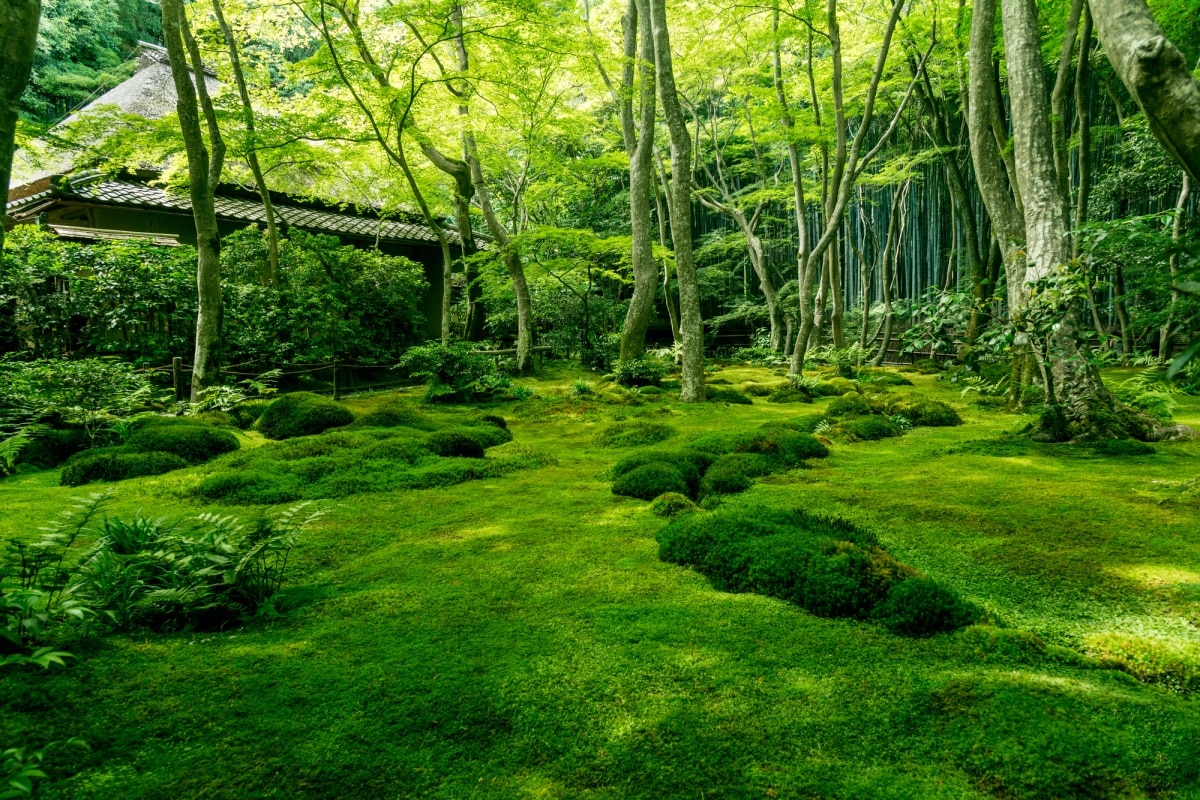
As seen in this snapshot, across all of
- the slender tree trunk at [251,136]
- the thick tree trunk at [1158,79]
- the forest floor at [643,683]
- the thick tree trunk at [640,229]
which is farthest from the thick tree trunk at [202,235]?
the thick tree trunk at [1158,79]

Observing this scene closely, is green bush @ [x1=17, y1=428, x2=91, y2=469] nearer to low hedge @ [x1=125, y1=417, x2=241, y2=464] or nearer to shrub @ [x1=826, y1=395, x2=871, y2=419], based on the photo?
low hedge @ [x1=125, y1=417, x2=241, y2=464]

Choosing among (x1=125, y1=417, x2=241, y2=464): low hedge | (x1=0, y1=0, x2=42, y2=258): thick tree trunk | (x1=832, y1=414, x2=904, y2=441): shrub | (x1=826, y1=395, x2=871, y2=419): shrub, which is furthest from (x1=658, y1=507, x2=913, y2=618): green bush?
(x1=125, y1=417, x2=241, y2=464): low hedge

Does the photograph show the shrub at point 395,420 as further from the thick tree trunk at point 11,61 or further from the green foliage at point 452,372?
the thick tree trunk at point 11,61

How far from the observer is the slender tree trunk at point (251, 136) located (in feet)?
29.5

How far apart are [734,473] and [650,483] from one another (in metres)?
0.69

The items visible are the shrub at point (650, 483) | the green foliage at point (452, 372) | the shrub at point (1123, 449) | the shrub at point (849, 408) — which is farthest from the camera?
the green foliage at point (452, 372)

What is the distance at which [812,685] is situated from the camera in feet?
6.44

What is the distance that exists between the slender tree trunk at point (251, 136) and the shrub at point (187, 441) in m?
4.91

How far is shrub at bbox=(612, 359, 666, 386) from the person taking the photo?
1102cm

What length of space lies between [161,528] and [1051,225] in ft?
22.3

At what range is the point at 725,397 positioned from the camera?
9.23 meters

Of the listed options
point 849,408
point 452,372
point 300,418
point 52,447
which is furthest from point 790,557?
point 452,372

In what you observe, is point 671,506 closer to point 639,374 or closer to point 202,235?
point 202,235

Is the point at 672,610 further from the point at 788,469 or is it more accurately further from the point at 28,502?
the point at 28,502
